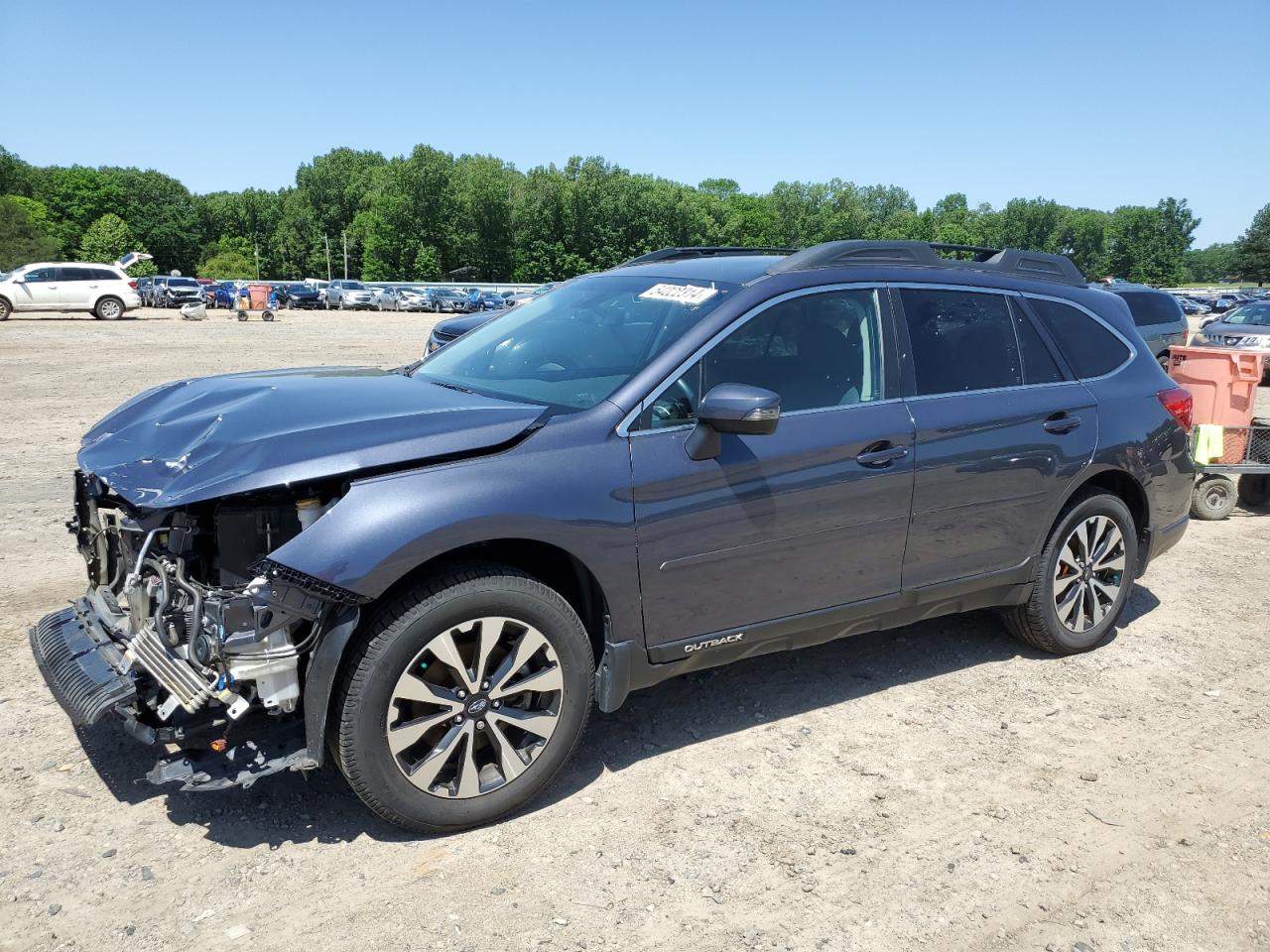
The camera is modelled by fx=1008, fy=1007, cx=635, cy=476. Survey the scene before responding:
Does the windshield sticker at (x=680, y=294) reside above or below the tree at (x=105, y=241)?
below

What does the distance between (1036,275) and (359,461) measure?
356 centimetres

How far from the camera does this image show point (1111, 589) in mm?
5125

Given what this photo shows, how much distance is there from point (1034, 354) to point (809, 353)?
1.38m

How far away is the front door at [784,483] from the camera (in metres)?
3.56

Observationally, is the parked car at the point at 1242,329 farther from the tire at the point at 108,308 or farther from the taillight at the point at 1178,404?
the tire at the point at 108,308

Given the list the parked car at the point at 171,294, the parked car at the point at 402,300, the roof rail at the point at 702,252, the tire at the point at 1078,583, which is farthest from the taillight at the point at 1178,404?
the parked car at the point at 402,300

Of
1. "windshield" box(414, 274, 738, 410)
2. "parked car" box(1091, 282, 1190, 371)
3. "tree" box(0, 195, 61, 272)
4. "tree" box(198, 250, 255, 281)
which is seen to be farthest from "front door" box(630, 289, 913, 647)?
"tree" box(198, 250, 255, 281)

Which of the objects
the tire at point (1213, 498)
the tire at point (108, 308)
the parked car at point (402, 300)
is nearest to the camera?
the tire at point (1213, 498)

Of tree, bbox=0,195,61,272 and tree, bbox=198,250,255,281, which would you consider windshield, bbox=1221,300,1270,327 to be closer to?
tree, bbox=0,195,61,272

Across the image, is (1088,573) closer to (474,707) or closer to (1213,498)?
(474,707)

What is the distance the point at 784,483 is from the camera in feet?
12.3

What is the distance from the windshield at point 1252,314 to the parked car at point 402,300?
4754cm

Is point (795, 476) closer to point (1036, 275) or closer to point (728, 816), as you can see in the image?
point (728, 816)

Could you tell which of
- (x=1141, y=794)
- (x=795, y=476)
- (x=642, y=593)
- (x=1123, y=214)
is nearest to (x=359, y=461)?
(x=642, y=593)
